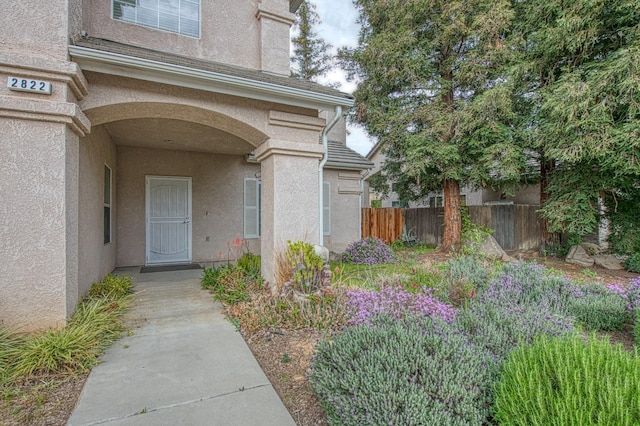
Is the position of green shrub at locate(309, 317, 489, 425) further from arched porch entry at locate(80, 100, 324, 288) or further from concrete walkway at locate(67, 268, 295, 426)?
arched porch entry at locate(80, 100, 324, 288)

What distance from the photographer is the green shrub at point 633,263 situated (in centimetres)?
773

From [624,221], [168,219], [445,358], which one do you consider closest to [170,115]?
[168,219]

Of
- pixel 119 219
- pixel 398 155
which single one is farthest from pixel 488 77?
pixel 119 219

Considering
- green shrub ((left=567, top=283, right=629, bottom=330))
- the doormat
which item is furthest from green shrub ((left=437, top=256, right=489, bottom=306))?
A: the doormat

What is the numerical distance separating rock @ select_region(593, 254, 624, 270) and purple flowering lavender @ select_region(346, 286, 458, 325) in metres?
7.00

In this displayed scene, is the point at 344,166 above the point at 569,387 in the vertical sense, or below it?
above

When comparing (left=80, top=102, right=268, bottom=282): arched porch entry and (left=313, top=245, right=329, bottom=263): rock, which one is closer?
(left=313, top=245, right=329, bottom=263): rock

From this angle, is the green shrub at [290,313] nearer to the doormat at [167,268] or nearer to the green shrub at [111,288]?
the green shrub at [111,288]

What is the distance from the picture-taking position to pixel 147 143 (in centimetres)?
766

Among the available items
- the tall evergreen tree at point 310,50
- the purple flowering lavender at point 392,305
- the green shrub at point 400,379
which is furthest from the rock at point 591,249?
the tall evergreen tree at point 310,50

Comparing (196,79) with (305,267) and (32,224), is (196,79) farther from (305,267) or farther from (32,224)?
(305,267)

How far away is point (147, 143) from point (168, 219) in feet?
6.91

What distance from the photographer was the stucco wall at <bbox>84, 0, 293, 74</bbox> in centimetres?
568

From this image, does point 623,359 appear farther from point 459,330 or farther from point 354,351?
point 354,351
